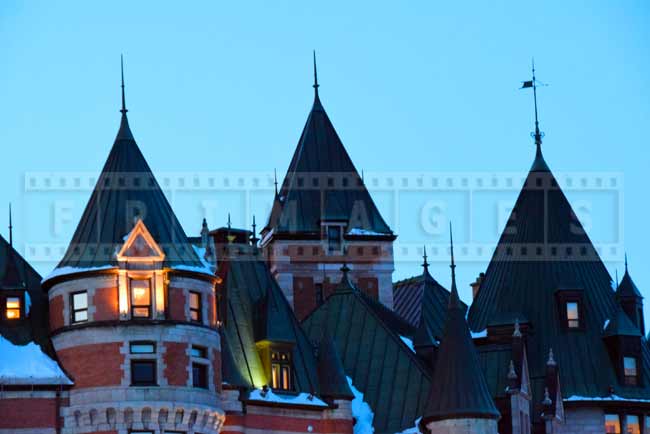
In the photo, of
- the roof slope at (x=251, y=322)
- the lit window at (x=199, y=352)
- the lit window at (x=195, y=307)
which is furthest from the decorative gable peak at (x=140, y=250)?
the roof slope at (x=251, y=322)

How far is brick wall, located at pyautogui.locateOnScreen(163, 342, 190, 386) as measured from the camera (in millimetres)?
82875

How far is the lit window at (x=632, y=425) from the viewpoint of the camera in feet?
322

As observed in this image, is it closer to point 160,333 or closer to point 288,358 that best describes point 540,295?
point 288,358

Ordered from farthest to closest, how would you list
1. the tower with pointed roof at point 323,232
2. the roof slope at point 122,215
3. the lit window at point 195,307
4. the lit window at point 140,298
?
the tower with pointed roof at point 323,232
the lit window at point 195,307
the roof slope at point 122,215
the lit window at point 140,298

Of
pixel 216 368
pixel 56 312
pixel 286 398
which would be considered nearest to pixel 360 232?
pixel 286 398

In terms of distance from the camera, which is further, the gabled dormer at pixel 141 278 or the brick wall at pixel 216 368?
the brick wall at pixel 216 368

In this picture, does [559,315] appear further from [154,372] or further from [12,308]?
[12,308]

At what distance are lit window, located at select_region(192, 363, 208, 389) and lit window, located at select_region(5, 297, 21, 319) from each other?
638 centimetres

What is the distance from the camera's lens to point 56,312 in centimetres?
8406

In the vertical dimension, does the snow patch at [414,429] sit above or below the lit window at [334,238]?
below

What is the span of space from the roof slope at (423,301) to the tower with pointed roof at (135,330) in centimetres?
1469

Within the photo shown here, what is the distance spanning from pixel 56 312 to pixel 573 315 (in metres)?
25.1

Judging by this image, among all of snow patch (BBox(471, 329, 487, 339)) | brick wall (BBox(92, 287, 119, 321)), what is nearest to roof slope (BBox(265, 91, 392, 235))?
snow patch (BBox(471, 329, 487, 339))

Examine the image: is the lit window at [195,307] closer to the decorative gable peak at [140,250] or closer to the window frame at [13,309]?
the decorative gable peak at [140,250]
